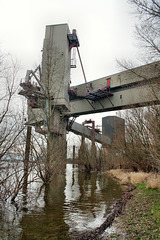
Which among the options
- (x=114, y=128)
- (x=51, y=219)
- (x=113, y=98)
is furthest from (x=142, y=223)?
(x=113, y=98)

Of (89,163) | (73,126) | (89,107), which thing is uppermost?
(89,107)

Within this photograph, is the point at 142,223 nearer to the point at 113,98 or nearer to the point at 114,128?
the point at 114,128

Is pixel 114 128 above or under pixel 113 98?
under

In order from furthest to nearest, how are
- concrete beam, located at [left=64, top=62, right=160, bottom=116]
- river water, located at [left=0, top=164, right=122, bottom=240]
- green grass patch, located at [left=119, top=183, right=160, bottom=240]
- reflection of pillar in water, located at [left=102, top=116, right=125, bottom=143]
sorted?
concrete beam, located at [left=64, top=62, right=160, bottom=116]
reflection of pillar in water, located at [left=102, top=116, right=125, bottom=143]
river water, located at [left=0, top=164, right=122, bottom=240]
green grass patch, located at [left=119, top=183, right=160, bottom=240]

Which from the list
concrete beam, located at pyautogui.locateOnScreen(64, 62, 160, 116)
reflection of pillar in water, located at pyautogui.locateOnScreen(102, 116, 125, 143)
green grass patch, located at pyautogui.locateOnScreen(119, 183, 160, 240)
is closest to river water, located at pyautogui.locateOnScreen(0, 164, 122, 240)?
green grass patch, located at pyautogui.locateOnScreen(119, 183, 160, 240)

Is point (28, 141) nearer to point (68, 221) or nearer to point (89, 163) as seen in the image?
point (68, 221)

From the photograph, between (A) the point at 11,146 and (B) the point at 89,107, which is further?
(B) the point at 89,107

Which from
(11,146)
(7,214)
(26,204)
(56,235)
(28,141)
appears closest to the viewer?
(56,235)

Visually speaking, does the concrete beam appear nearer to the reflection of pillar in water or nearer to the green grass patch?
the reflection of pillar in water

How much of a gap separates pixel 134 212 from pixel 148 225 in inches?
51.7

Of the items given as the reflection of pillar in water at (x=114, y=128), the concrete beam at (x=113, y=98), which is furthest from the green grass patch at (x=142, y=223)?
the concrete beam at (x=113, y=98)

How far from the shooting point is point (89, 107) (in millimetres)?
29453

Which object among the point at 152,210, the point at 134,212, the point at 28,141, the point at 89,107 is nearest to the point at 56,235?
the point at 134,212

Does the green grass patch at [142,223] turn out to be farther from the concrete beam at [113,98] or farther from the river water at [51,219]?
the concrete beam at [113,98]
